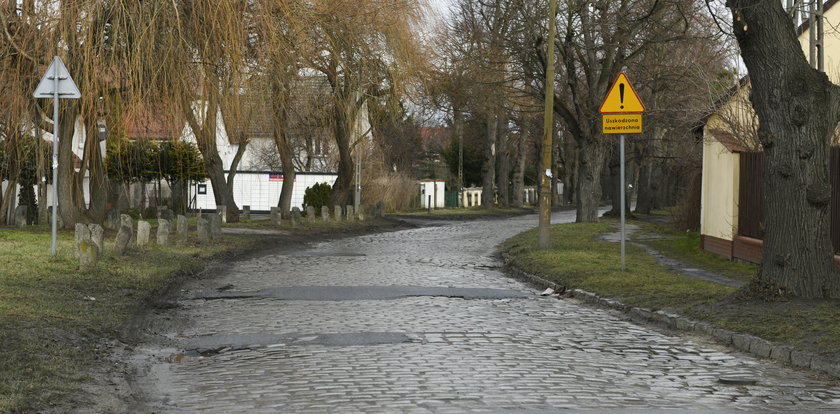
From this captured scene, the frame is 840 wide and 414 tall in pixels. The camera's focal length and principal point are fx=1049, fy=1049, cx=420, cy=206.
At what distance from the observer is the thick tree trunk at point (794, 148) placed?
38.9 feet

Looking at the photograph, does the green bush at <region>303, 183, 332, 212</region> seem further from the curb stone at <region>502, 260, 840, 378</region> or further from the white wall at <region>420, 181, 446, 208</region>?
the curb stone at <region>502, 260, 840, 378</region>

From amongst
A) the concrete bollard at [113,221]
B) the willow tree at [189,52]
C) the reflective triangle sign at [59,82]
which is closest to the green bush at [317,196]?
the concrete bollard at [113,221]

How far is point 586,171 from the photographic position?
38812 millimetres

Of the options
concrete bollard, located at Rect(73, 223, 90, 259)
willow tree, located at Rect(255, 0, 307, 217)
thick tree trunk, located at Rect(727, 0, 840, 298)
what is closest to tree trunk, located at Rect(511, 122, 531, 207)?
willow tree, located at Rect(255, 0, 307, 217)

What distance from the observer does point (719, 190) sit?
22203 mm

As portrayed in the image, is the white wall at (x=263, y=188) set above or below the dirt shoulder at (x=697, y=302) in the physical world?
above

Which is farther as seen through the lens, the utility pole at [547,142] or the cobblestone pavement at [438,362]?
the utility pole at [547,142]

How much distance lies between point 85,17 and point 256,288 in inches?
242

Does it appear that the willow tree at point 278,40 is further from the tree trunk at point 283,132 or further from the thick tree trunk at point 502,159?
the thick tree trunk at point 502,159

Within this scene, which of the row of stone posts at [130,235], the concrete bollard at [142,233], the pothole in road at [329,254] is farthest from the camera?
the pothole in road at [329,254]

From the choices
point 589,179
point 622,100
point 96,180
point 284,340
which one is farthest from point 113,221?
point 589,179

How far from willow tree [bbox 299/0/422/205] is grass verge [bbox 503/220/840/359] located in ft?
22.1

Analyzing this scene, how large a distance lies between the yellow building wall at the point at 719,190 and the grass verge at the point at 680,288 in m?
0.70

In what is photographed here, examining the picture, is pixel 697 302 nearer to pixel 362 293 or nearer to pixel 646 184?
pixel 362 293
